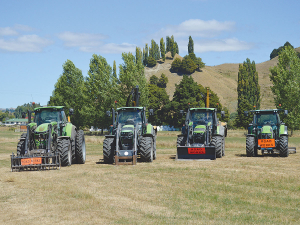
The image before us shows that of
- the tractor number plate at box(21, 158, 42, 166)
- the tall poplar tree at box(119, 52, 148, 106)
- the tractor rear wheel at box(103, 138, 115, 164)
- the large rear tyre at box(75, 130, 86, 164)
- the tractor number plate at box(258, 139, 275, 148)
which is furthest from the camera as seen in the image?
the tall poplar tree at box(119, 52, 148, 106)

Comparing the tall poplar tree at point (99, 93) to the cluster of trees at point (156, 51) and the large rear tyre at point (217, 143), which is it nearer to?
the large rear tyre at point (217, 143)

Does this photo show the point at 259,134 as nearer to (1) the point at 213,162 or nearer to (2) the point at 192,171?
(1) the point at 213,162

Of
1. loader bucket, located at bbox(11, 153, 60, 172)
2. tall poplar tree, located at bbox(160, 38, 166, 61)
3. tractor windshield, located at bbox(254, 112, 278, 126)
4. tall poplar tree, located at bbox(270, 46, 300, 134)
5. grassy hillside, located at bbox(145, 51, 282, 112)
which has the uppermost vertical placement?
tall poplar tree, located at bbox(160, 38, 166, 61)

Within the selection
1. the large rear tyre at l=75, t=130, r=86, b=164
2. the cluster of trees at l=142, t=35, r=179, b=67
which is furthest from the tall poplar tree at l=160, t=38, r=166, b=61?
the large rear tyre at l=75, t=130, r=86, b=164

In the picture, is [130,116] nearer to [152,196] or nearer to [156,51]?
[152,196]

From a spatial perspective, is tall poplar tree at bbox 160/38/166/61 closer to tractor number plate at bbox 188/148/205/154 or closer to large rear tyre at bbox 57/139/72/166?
tractor number plate at bbox 188/148/205/154

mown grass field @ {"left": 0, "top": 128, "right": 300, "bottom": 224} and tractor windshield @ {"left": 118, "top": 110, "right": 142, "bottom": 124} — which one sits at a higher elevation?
tractor windshield @ {"left": 118, "top": 110, "right": 142, "bottom": 124}

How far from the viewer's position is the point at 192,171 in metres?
13.2

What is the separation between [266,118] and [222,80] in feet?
350

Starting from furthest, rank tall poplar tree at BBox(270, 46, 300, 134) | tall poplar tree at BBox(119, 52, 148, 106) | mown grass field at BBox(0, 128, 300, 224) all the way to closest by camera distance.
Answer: tall poplar tree at BBox(119, 52, 148, 106) < tall poplar tree at BBox(270, 46, 300, 134) < mown grass field at BBox(0, 128, 300, 224)

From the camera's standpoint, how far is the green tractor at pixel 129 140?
15.6m

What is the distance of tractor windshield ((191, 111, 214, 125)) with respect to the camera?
735 inches

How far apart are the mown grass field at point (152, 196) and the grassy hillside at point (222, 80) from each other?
272ft

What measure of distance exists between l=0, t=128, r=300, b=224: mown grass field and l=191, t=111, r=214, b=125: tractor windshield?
16.9ft
